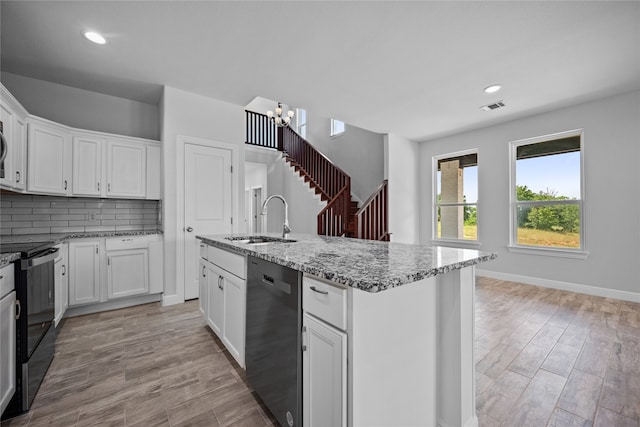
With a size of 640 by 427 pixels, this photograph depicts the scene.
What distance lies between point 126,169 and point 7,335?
2.50 meters

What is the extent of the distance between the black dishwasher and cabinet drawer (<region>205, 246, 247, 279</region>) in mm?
121

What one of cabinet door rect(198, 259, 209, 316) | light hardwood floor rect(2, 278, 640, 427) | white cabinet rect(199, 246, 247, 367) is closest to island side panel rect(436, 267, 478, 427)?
light hardwood floor rect(2, 278, 640, 427)

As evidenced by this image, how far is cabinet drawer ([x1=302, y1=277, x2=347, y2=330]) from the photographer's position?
3.36 ft

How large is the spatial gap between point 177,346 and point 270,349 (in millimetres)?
1350

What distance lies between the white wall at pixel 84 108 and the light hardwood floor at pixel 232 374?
245 centimetres

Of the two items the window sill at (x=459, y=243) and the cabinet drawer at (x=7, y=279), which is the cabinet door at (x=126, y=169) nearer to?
the cabinet drawer at (x=7, y=279)

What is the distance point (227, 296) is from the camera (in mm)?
2062

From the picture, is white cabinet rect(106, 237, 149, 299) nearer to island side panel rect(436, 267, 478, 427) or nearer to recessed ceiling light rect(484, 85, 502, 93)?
island side panel rect(436, 267, 478, 427)

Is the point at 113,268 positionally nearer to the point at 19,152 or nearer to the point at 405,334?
the point at 19,152

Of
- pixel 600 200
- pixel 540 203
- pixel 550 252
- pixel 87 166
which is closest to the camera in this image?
pixel 87 166

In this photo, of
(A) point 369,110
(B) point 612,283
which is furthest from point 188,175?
(B) point 612,283

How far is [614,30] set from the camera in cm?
236

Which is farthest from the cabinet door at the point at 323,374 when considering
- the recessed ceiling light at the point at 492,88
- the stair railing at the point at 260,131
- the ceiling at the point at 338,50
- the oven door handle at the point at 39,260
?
the stair railing at the point at 260,131

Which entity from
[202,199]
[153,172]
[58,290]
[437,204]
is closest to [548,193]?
[437,204]
